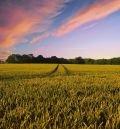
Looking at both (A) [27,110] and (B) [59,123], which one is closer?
(B) [59,123]

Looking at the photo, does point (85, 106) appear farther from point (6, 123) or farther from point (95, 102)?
point (6, 123)

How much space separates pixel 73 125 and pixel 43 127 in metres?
0.50

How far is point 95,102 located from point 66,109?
131 cm

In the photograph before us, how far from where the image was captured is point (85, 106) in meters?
5.74

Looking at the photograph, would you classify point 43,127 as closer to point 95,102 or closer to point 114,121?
point 114,121

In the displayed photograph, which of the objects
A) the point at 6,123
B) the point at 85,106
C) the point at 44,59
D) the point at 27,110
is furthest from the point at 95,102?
the point at 44,59

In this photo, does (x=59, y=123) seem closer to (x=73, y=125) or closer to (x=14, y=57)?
(x=73, y=125)

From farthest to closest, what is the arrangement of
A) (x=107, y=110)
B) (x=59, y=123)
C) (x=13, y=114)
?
(x=107, y=110)
(x=13, y=114)
(x=59, y=123)

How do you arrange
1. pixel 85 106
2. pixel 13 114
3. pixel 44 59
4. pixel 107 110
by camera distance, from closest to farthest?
pixel 13 114
pixel 107 110
pixel 85 106
pixel 44 59

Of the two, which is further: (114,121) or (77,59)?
(77,59)

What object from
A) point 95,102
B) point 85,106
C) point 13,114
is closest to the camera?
point 13,114

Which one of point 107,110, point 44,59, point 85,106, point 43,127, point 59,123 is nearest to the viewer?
point 43,127

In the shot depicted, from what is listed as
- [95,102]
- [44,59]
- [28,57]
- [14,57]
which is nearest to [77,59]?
[44,59]

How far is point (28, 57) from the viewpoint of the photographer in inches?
5364
